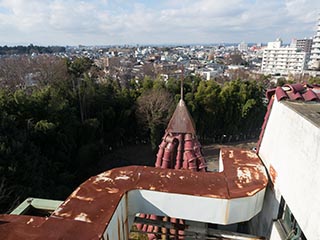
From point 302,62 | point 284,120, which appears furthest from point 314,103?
point 302,62

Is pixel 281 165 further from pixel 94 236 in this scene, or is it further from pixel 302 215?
pixel 94 236

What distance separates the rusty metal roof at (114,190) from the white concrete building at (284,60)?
224ft

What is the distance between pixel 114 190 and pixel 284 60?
3035 inches

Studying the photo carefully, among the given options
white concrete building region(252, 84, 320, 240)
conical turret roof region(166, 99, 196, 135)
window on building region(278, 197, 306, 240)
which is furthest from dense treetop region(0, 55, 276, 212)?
window on building region(278, 197, 306, 240)

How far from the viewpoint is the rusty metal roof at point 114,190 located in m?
2.38

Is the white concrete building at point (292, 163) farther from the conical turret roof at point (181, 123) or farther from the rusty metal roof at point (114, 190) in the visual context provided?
the conical turret roof at point (181, 123)

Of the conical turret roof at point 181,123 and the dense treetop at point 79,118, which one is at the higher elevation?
the conical turret roof at point 181,123

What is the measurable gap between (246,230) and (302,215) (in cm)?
231

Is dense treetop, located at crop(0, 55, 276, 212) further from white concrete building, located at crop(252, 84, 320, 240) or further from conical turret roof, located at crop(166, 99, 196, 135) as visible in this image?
white concrete building, located at crop(252, 84, 320, 240)

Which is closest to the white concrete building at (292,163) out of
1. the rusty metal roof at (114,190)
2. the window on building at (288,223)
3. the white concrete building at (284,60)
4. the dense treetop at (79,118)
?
the window on building at (288,223)

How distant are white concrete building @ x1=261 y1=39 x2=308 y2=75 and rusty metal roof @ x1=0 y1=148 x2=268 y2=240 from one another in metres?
68.2

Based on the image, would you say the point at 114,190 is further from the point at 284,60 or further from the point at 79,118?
the point at 284,60

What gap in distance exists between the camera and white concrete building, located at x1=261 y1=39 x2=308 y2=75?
6625cm

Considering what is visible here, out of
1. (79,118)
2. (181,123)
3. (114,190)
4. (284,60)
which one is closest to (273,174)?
(114,190)
